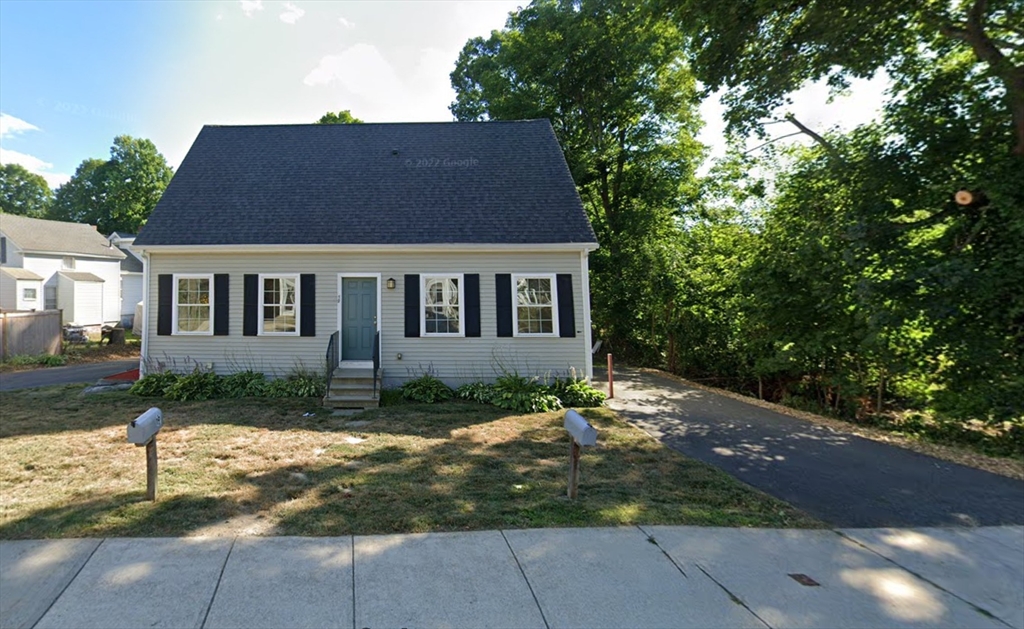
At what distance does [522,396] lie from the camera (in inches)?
363

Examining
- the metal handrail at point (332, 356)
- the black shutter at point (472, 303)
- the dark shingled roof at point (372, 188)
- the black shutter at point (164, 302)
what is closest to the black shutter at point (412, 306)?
the dark shingled roof at point (372, 188)

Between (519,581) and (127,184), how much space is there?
165 ft

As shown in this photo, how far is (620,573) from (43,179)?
74813mm

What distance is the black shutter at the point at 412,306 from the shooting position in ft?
34.0

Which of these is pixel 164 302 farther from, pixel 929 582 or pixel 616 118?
pixel 616 118

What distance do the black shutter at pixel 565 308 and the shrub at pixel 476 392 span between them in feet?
6.55

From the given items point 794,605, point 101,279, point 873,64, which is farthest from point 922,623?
point 101,279

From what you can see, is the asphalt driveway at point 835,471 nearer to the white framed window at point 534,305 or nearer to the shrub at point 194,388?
the white framed window at point 534,305

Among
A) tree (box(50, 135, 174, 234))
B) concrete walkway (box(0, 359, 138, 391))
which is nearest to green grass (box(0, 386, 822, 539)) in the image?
concrete walkway (box(0, 359, 138, 391))

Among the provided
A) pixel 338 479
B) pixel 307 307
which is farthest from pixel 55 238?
pixel 338 479

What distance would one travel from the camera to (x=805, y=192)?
31.1 feet

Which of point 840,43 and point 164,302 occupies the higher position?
point 840,43

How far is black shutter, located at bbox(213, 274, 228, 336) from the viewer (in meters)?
10.4

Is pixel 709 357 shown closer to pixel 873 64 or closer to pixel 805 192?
pixel 805 192
